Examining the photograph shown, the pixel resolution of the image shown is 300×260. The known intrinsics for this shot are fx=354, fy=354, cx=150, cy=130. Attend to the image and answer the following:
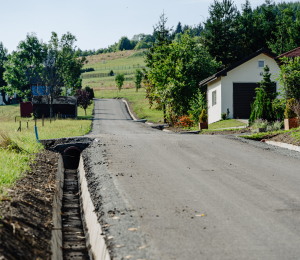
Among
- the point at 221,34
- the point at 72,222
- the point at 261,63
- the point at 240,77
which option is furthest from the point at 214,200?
the point at 221,34

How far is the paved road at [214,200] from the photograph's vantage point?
15.0 feet

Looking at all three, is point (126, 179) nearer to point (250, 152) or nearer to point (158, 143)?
point (250, 152)

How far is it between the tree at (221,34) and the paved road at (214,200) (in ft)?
139

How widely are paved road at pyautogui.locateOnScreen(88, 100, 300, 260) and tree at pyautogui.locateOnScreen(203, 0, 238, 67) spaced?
42.4 m

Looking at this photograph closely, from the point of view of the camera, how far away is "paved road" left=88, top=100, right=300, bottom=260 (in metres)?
4.58

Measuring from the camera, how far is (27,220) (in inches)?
214

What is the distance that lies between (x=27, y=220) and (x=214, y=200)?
338 cm

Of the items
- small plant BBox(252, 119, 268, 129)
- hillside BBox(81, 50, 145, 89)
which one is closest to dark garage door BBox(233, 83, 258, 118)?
small plant BBox(252, 119, 268, 129)

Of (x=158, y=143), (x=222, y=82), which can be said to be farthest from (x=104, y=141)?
(x=222, y=82)

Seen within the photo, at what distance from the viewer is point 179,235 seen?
16.1 ft

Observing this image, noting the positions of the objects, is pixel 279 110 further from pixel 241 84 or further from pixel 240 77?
pixel 240 77

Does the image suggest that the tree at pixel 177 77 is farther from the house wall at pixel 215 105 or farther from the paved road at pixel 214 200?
the paved road at pixel 214 200

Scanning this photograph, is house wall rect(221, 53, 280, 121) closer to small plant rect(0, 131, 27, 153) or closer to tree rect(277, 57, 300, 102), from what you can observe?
tree rect(277, 57, 300, 102)

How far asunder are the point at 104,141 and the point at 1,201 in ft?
33.5
